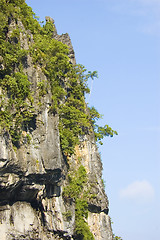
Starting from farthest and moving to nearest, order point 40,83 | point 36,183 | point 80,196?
point 80,196 < point 40,83 < point 36,183

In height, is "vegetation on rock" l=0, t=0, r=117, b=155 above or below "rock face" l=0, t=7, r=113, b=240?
above

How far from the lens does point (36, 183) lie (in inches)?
888

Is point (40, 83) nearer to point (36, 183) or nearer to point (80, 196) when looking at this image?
point (36, 183)

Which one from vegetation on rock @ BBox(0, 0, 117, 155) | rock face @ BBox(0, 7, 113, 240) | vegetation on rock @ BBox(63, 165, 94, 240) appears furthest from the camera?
vegetation on rock @ BBox(63, 165, 94, 240)

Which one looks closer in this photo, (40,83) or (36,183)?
(36,183)

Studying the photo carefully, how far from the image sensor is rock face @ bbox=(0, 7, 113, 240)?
69.4 ft

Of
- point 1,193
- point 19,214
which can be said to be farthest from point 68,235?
point 1,193

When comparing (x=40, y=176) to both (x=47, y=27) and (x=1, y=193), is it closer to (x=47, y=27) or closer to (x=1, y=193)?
(x=1, y=193)

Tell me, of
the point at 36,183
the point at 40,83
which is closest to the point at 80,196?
the point at 36,183

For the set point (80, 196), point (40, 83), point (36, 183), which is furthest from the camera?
point (80, 196)

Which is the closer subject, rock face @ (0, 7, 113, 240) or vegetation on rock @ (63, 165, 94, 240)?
rock face @ (0, 7, 113, 240)

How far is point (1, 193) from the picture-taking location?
2133 cm

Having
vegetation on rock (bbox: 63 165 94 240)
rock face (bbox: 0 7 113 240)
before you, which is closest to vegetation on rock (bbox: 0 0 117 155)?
rock face (bbox: 0 7 113 240)

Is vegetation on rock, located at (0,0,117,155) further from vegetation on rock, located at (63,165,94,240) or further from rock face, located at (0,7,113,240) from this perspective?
vegetation on rock, located at (63,165,94,240)
